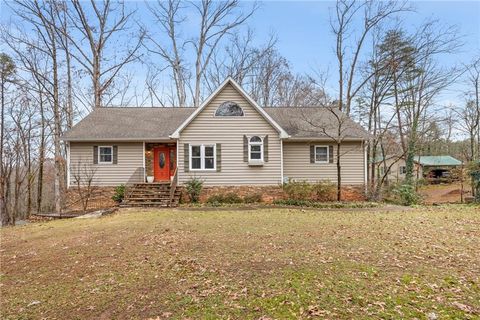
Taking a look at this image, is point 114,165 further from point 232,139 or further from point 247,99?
point 247,99

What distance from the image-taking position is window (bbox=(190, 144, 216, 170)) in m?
14.8

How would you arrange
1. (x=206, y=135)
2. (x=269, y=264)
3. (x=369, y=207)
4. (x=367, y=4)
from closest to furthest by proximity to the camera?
(x=269, y=264) → (x=369, y=207) → (x=206, y=135) → (x=367, y=4)

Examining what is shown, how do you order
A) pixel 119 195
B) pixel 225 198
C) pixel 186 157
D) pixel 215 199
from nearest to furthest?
pixel 215 199, pixel 225 198, pixel 119 195, pixel 186 157

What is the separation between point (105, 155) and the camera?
15477mm

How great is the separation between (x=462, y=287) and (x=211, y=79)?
25988 mm

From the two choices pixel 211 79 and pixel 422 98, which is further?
pixel 211 79

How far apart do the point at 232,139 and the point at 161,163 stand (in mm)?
4402

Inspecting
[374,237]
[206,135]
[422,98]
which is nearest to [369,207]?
[374,237]

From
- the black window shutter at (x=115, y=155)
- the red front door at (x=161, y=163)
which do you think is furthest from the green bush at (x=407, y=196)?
the black window shutter at (x=115, y=155)

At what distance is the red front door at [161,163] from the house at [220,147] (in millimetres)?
54

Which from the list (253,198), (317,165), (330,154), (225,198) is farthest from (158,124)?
(330,154)

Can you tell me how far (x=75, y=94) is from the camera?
22.1m

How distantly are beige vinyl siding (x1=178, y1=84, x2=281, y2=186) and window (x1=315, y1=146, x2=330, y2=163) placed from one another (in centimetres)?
260

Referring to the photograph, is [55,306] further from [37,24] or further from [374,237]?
[37,24]
